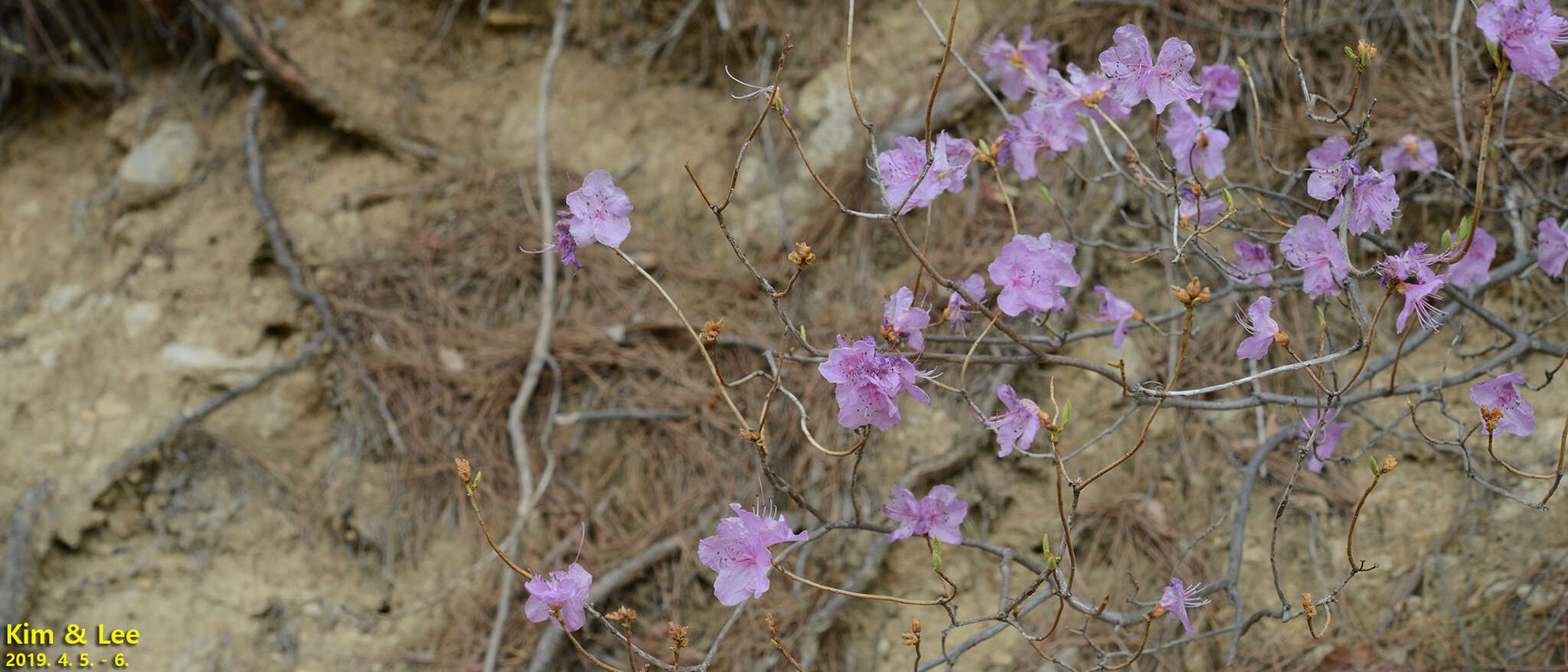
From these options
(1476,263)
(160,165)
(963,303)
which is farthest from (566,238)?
(160,165)

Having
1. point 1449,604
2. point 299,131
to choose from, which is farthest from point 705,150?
point 1449,604

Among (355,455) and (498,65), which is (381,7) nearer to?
(498,65)

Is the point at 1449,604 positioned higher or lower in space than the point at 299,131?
lower

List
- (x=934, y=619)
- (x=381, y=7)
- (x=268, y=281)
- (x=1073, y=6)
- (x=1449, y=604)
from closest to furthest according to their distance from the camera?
(x=1449, y=604) → (x=934, y=619) → (x=1073, y=6) → (x=268, y=281) → (x=381, y=7)

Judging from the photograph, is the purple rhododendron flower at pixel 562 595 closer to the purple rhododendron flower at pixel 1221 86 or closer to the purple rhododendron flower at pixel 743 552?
the purple rhododendron flower at pixel 743 552

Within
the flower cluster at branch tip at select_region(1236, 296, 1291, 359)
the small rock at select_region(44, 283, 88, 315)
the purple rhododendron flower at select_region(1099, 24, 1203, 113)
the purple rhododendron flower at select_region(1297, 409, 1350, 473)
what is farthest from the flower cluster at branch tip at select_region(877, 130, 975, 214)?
the small rock at select_region(44, 283, 88, 315)

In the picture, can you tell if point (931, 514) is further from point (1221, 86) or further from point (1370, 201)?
point (1221, 86)
